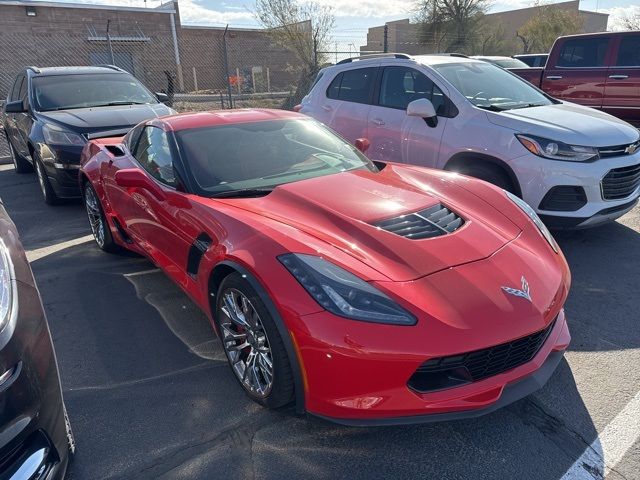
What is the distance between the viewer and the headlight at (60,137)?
19.8 feet

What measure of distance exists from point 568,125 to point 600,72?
5.03 metres

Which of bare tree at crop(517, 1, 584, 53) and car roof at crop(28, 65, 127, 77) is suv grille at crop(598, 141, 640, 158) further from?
bare tree at crop(517, 1, 584, 53)

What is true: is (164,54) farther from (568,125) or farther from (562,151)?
(562,151)

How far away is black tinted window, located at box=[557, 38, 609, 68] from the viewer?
8.62 metres

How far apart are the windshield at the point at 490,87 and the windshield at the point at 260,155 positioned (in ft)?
6.77

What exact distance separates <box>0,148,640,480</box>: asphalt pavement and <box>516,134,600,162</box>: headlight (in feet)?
3.55

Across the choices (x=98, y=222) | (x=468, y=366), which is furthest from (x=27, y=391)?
(x=98, y=222)

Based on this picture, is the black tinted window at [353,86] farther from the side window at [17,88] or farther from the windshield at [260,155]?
the side window at [17,88]

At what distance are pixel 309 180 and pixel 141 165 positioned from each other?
1.48 meters

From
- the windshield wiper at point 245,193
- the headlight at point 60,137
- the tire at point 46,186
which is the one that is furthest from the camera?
the tire at point 46,186

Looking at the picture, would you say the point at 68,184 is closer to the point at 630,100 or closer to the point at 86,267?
the point at 86,267

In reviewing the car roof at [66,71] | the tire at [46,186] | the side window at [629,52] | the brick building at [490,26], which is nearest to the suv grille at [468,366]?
the tire at [46,186]

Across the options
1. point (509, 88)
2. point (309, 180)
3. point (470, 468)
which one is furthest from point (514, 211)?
point (509, 88)

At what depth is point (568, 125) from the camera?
4570mm
